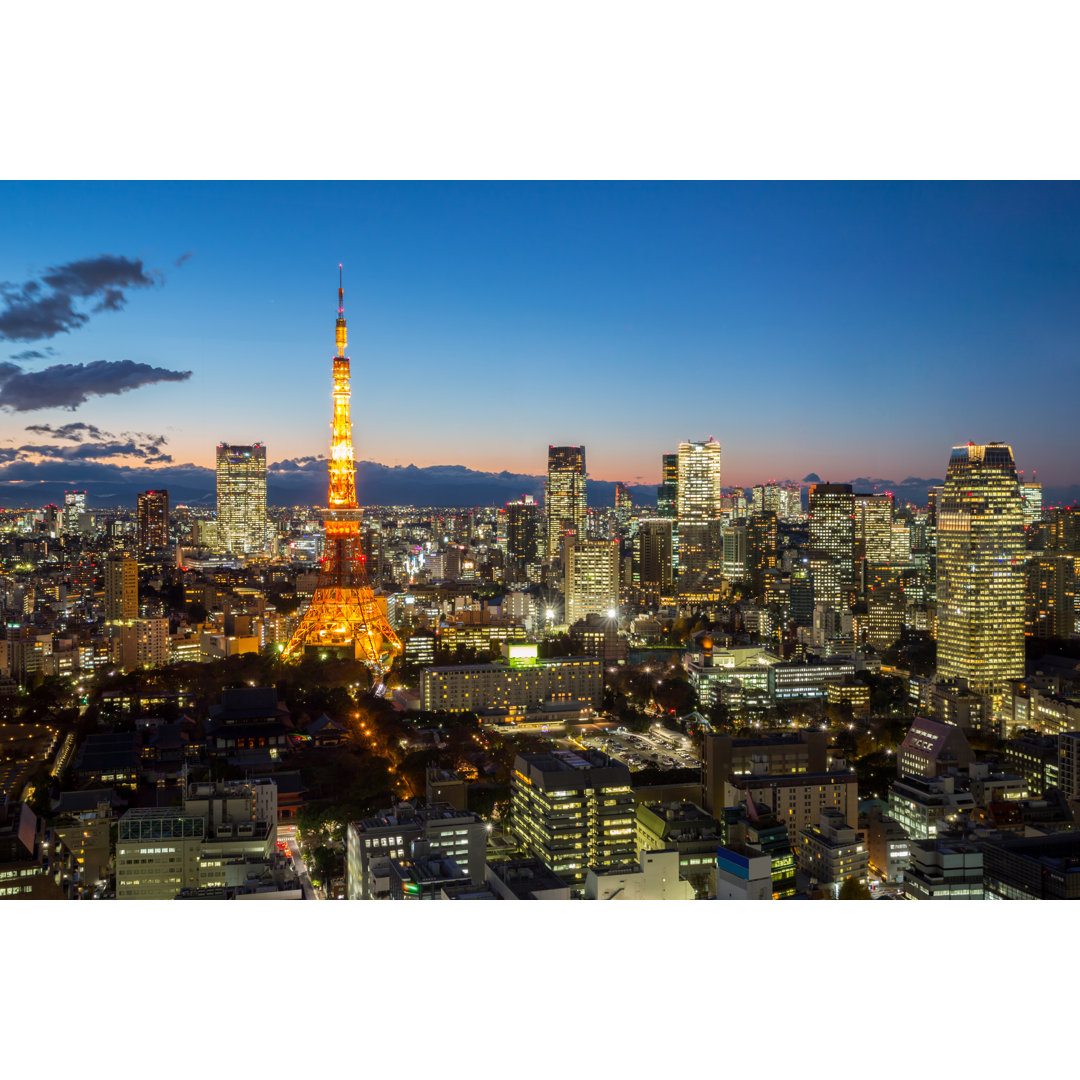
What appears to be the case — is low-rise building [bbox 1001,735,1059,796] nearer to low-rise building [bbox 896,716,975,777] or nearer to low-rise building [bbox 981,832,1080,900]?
low-rise building [bbox 896,716,975,777]

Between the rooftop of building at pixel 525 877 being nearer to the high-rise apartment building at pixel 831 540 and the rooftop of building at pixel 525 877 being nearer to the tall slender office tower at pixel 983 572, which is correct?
the tall slender office tower at pixel 983 572

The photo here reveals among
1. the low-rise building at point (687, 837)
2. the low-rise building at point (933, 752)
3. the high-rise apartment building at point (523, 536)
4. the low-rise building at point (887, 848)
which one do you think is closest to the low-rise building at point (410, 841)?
the low-rise building at point (687, 837)

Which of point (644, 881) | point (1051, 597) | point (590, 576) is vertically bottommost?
point (644, 881)

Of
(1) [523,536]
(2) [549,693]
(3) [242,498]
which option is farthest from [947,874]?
(1) [523,536]

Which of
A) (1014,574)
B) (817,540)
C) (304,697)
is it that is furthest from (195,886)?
(817,540)

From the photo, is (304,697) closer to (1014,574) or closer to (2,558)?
(2,558)

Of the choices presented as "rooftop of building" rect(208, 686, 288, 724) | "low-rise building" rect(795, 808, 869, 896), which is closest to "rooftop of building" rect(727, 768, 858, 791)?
"low-rise building" rect(795, 808, 869, 896)

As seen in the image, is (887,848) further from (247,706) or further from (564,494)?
(564,494)
